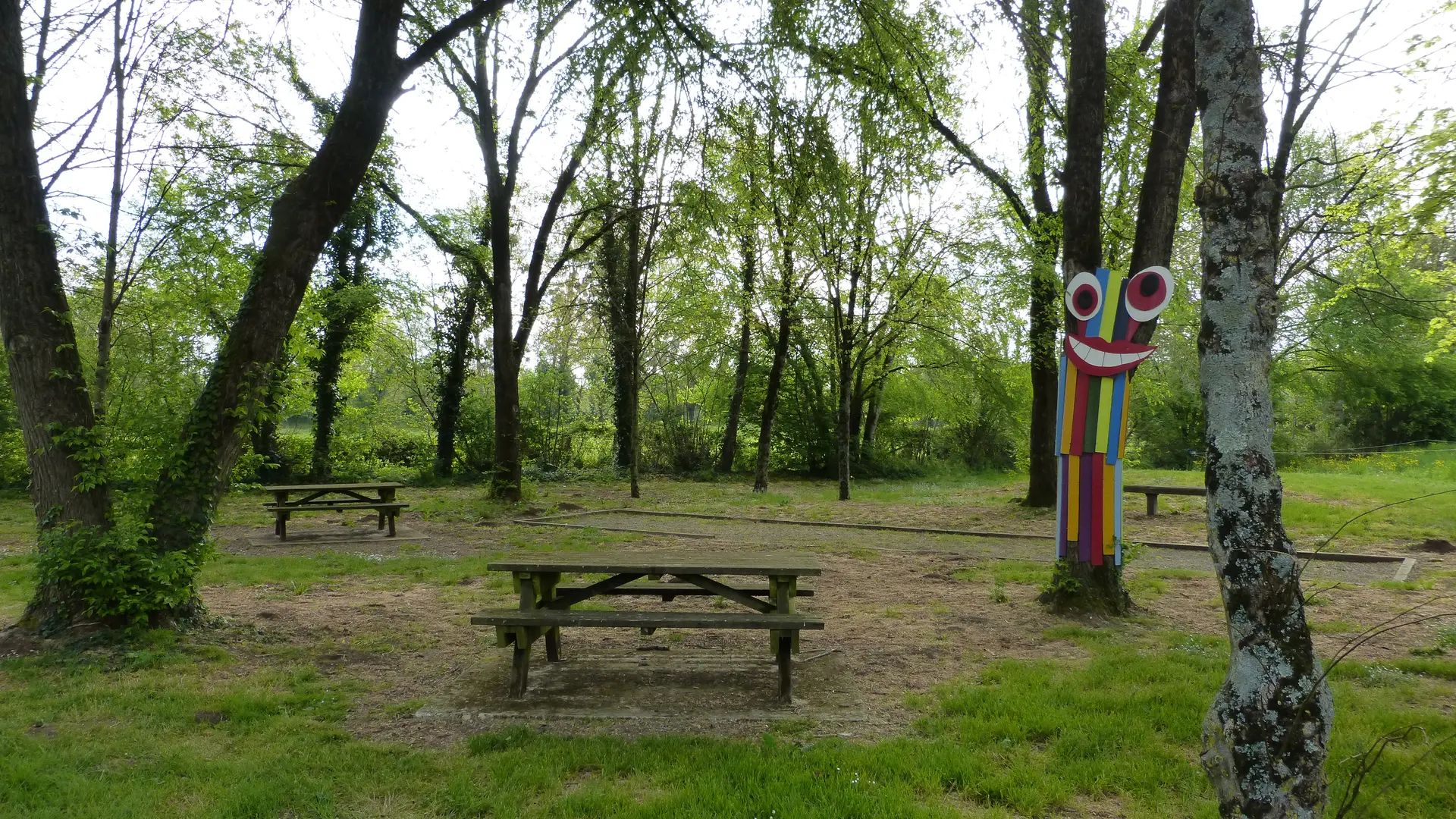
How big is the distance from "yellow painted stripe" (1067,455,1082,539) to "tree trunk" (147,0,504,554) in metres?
5.66

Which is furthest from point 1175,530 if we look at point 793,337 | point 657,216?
point 793,337

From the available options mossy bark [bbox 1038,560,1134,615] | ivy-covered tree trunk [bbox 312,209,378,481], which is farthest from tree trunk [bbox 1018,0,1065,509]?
ivy-covered tree trunk [bbox 312,209,378,481]

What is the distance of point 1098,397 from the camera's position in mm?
5688

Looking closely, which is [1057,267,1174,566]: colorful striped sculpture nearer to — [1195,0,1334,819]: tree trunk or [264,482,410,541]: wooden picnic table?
[1195,0,1334,819]: tree trunk

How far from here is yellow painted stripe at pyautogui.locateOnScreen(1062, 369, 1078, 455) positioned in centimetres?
576

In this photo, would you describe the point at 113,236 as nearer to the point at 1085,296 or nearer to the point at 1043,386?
the point at 1085,296

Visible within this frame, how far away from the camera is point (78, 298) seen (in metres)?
11.3

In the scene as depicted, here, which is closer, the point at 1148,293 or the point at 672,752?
the point at 672,752

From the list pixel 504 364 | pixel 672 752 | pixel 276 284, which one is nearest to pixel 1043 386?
pixel 504 364

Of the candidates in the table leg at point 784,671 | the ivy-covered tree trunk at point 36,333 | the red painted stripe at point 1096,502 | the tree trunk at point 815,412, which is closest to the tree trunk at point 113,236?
the ivy-covered tree trunk at point 36,333

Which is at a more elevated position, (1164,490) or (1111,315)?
(1111,315)

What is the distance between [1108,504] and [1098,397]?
80cm

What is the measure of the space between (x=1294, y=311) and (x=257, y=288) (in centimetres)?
2604

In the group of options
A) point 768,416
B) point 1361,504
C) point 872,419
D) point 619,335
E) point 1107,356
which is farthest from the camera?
point 872,419
